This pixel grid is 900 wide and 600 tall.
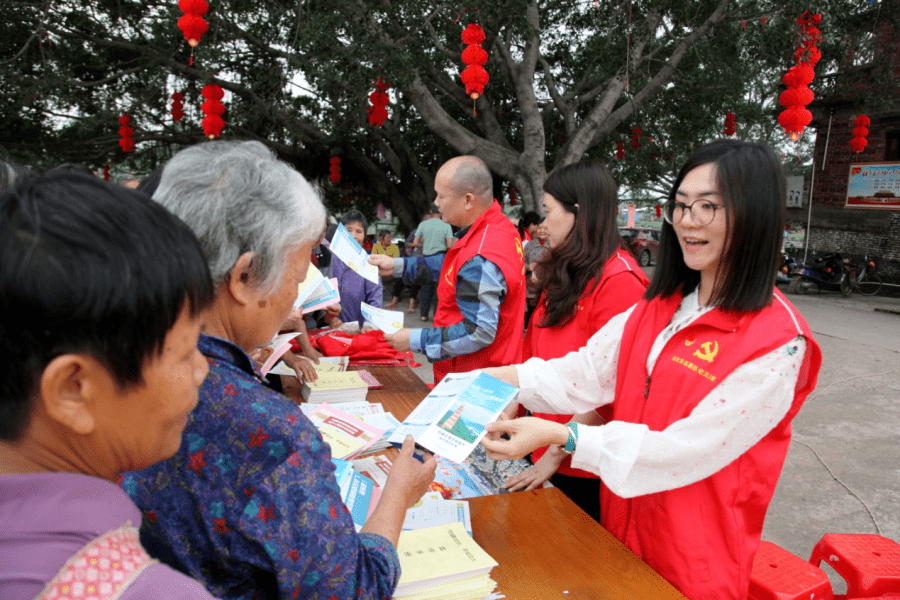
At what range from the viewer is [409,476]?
1.16 meters

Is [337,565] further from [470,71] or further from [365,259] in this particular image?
[470,71]

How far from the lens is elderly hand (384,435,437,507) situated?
1.15 metres

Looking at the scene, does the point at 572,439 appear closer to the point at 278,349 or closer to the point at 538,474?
the point at 538,474

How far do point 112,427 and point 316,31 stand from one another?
6.66 metres

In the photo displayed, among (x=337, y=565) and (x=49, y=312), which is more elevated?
(x=49, y=312)

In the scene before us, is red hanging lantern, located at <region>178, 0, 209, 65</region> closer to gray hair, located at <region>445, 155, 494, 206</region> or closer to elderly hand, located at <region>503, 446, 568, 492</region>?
gray hair, located at <region>445, 155, 494, 206</region>

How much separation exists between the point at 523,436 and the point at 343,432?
2.21ft

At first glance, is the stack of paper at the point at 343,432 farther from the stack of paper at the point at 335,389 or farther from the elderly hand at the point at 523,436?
the elderly hand at the point at 523,436

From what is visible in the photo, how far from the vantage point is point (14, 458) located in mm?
574

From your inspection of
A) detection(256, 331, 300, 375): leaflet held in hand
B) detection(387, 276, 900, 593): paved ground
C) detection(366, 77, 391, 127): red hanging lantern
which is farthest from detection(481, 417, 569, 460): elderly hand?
detection(366, 77, 391, 127): red hanging lantern

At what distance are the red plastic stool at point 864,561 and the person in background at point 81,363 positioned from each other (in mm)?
2032

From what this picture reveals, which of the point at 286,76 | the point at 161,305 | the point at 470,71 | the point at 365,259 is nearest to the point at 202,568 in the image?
the point at 161,305

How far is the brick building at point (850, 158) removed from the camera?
11.3m

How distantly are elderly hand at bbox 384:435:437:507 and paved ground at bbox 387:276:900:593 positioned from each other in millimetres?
2430
